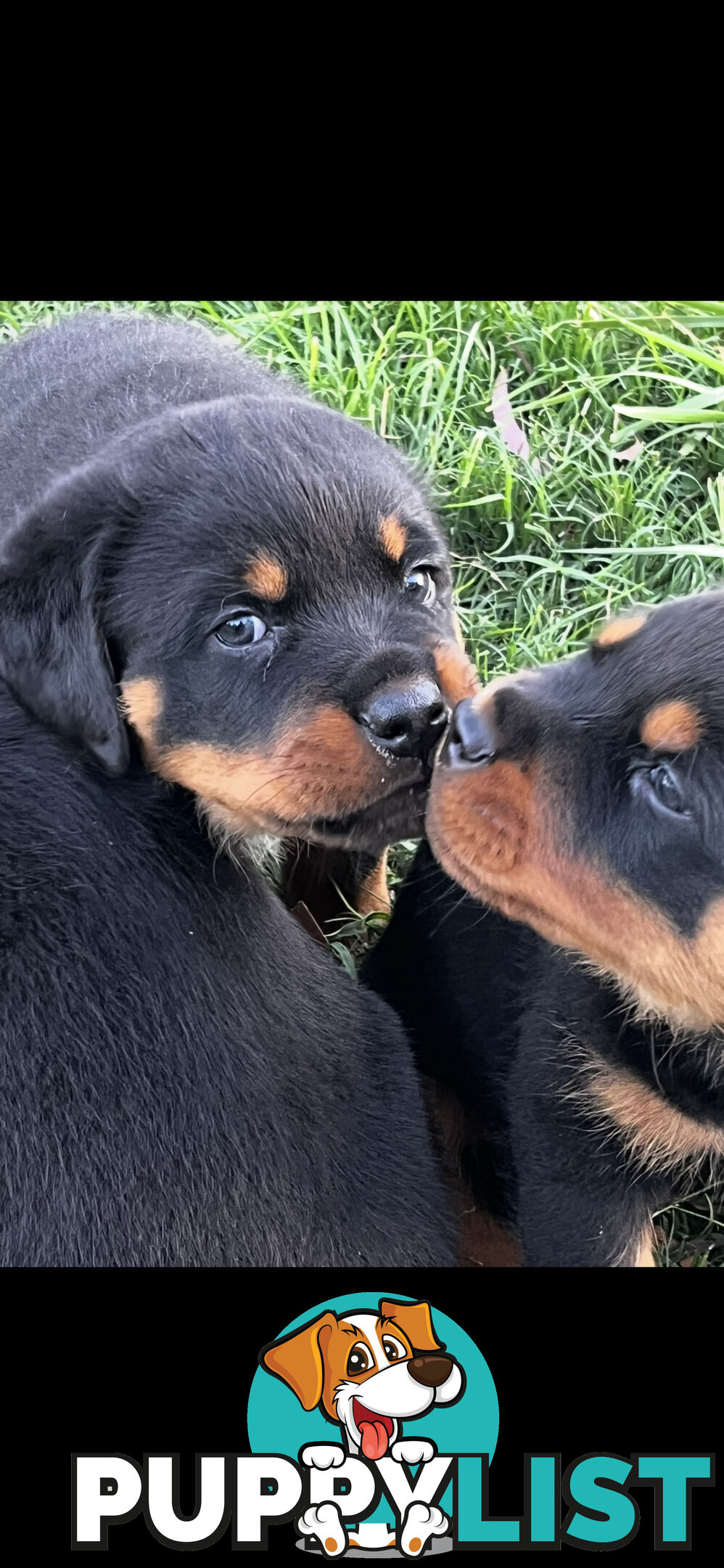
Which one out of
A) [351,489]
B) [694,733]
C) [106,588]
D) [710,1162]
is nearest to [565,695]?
[694,733]

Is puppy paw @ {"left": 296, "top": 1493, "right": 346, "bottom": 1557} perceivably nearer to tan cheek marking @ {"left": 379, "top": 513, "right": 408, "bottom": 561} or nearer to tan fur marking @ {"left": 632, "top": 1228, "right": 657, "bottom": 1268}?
tan fur marking @ {"left": 632, "top": 1228, "right": 657, "bottom": 1268}

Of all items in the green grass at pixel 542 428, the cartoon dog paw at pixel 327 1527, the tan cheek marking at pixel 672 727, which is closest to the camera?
the cartoon dog paw at pixel 327 1527

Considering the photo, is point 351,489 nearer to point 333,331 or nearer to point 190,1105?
point 190,1105

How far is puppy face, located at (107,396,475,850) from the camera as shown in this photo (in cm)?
283

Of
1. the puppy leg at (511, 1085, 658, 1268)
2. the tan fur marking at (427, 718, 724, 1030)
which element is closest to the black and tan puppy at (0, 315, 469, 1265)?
the tan fur marking at (427, 718, 724, 1030)

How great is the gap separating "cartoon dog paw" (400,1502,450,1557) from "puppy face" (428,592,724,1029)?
97 centimetres

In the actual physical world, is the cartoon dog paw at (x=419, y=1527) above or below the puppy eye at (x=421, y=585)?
below

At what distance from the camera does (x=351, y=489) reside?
2998 millimetres

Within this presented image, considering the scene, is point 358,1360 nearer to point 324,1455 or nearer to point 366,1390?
point 366,1390

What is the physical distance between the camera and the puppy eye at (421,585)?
10.1ft

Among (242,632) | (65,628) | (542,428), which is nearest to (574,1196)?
(242,632)

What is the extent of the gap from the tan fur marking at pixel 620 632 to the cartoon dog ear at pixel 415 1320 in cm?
125

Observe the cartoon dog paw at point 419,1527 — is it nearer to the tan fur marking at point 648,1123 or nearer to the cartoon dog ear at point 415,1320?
the cartoon dog ear at point 415,1320

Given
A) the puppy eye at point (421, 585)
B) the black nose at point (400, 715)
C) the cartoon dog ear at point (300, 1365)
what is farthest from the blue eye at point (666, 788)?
the cartoon dog ear at point (300, 1365)
